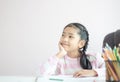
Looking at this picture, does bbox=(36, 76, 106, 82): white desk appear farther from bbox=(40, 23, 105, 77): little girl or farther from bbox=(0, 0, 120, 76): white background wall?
bbox=(0, 0, 120, 76): white background wall

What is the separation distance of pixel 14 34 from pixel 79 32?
413 millimetres

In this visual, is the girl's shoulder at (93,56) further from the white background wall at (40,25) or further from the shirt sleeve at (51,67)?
the shirt sleeve at (51,67)

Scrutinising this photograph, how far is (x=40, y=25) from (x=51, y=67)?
31cm

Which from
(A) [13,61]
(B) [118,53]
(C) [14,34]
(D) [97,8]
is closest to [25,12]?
(C) [14,34]

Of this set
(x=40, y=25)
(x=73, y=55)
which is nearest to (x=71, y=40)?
(x=73, y=55)

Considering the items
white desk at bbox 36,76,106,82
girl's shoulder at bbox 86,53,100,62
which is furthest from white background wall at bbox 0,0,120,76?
white desk at bbox 36,76,106,82

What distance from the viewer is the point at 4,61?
1.29 meters

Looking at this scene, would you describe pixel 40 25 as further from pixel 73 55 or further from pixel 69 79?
pixel 69 79

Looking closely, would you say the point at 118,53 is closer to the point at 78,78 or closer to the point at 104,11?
the point at 78,78

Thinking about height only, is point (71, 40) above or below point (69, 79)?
above

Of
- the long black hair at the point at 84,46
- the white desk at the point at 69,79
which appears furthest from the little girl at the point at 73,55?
the white desk at the point at 69,79

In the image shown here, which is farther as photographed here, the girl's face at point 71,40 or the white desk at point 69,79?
the girl's face at point 71,40

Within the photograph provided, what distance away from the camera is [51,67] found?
3.45ft

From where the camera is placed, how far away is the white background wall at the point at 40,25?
47.4 inches
